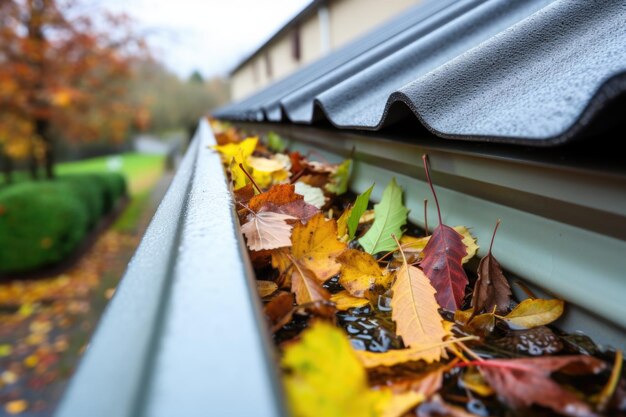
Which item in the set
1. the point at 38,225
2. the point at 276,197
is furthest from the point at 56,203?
the point at 276,197

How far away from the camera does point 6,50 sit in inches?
425

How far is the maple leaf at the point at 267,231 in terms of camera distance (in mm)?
758

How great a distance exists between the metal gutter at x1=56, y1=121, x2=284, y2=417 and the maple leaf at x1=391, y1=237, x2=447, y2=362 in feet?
0.91

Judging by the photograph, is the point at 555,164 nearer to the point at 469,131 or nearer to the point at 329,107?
the point at 469,131

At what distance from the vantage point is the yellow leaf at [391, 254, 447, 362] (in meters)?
0.62

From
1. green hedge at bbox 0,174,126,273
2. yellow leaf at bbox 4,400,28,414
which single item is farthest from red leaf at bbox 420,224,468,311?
green hedge at bbox 0,174,126,273

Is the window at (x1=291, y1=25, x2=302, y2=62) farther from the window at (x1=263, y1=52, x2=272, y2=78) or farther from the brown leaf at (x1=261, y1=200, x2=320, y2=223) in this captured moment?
the brown leaf at (x1=261, y1=200, x2=320, y2=223)

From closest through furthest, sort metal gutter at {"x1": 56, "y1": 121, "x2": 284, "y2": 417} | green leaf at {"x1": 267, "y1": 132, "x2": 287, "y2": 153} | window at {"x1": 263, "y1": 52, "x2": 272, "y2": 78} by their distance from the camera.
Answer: metal gutter at {"x1": 56, "y1": 121, "x2": 284, "y2": 417}, green leaf at {"x1": 267, "y1": 132, "x2": 287, "y2": 153}, window at {"x1": 263, "y1": 52, "x2": 272, "y2": 78}

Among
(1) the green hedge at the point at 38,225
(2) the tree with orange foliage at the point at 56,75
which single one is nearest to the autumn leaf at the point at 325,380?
(1) the green hedge at the point at 38,225

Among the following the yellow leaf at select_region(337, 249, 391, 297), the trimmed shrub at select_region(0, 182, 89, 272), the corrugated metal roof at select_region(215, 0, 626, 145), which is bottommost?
the trimmed shrub at select_region(0, 182, 89, 272)

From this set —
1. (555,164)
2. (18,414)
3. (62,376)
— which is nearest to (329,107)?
(555,164)

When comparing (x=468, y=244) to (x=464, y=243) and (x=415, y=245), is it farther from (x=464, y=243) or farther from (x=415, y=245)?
(x=415, y=245)

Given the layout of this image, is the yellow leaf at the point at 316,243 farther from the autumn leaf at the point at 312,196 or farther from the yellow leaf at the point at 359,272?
the autumn leaf at the point at 312,196

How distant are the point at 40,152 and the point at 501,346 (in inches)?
611
